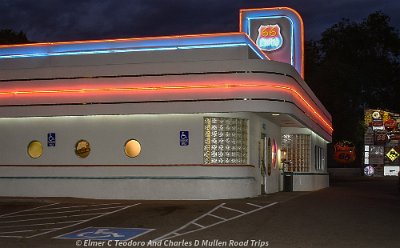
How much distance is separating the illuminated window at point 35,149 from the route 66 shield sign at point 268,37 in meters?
11.2

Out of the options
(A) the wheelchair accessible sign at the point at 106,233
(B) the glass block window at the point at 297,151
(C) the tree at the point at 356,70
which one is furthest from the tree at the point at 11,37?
(A) the wheelchair accessible sign at the point at 106,233

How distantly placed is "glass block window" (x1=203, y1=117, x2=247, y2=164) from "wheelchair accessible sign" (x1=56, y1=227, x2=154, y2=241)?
6.81 meters

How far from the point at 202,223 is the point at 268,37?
14808 millimetres

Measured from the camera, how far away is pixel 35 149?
2316 centimetres

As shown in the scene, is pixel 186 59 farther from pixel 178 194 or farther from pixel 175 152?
pixel 178 194

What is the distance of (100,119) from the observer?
73.2 ft

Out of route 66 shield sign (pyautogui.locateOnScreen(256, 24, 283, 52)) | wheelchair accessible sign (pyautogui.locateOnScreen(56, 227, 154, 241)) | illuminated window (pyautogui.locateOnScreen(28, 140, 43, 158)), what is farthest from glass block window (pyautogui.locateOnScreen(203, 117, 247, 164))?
route 66 shield sign (pyautogui.locateOnScreen(256, 24, 283, 52))

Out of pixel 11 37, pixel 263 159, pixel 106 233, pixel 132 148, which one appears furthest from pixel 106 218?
pixel 11 37

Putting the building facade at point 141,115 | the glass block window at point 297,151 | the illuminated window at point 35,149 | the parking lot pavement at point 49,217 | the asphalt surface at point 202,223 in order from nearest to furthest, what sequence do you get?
1. the asphalt surface at point 202,223
2. the parking lot pavement at point 49,217
3. the building facade at point 141,115
4. the illuminated window at point 35,149
5. the glass block window at point 297,151

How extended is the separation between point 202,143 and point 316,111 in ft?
36.9

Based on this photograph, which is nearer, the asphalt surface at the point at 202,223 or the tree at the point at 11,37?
the asphalt surface at the point at 202,223

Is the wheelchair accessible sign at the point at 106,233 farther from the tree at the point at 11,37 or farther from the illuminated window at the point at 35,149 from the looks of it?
the tree at the point at 11,37

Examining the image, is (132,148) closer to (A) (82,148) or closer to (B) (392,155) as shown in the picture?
(A) (82,148)

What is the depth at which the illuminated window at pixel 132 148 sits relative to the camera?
21891 millimetres
